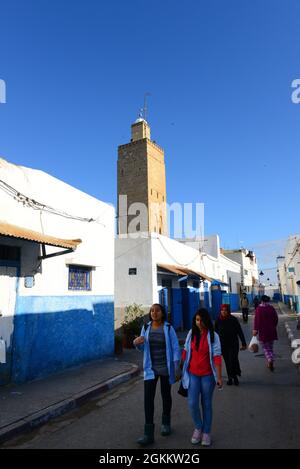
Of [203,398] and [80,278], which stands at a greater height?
[80,278]

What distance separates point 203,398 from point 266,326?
15.8 feet

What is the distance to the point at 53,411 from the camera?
5.71 metres

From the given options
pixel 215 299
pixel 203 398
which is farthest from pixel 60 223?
pixel 215 299

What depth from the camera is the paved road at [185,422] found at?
4.35 meters

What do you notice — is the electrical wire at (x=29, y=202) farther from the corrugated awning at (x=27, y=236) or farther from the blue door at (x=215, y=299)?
the blue door at (x=215, y=299)

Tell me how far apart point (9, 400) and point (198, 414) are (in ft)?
11.8

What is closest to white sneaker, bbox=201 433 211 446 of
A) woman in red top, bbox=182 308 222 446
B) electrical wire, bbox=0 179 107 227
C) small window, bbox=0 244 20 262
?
woman in red top, bbox=182 308 222 446

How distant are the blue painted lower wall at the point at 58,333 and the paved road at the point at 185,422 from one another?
5.74 feet

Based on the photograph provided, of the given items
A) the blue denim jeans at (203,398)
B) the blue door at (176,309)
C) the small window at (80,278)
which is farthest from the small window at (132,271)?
the blue denim jeans at (203,398)

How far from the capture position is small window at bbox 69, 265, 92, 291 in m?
9.52

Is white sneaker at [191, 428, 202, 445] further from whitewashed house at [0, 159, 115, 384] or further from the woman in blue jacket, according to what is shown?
whitewashed house at [0, 159, 115, 384]

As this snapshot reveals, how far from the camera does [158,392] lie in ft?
22.7

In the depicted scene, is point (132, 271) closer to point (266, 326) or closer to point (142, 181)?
point (266, 326)
